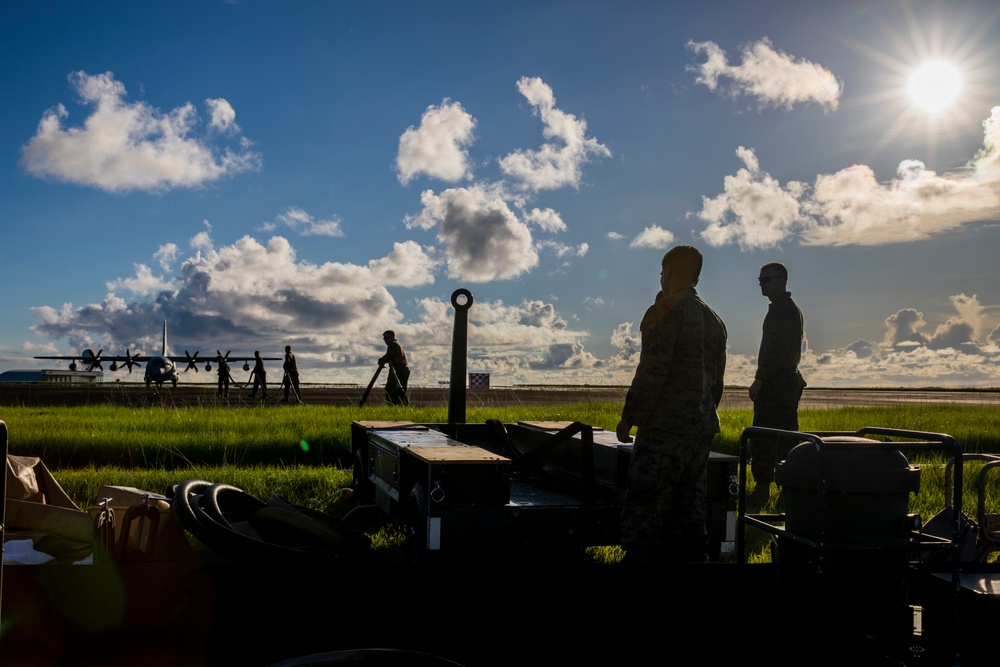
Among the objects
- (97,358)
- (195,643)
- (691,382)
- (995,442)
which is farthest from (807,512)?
(97,358)

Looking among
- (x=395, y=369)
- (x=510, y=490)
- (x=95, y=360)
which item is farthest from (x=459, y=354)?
(x=95, y=360)

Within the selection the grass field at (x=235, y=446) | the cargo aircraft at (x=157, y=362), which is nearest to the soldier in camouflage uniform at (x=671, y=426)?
the grass field at (x=235, y=446)

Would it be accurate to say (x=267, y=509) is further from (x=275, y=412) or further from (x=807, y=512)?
(x=275, y=412)

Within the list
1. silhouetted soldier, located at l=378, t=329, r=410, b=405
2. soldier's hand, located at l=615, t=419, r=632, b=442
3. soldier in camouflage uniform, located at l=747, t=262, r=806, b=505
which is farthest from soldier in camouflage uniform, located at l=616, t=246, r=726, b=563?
silhouetted soldier, located at l=378, t=329, r=410, b=405

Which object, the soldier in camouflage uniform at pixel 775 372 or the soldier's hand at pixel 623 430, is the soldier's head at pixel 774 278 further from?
the soldier's hand at pixel 623 430

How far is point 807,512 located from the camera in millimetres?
3053

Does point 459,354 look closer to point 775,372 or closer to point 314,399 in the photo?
point 775,372

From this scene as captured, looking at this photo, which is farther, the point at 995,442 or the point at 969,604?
the point at 995,442

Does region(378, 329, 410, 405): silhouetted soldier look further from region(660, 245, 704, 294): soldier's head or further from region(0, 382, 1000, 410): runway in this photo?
region(660, 245, 704, 294): soldier's head

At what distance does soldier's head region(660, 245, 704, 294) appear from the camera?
4.52m

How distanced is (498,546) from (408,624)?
1577 millimetres

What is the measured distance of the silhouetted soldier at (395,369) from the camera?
1688cm

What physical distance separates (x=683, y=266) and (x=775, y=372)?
370 centimetres

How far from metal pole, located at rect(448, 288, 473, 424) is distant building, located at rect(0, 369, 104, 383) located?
87.0 m
